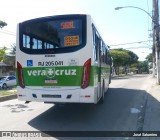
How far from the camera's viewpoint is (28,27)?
414 inches

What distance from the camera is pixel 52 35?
10156 mm

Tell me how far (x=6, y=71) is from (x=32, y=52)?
4255cm

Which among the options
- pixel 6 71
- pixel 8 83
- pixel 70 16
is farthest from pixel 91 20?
pixel 6 71

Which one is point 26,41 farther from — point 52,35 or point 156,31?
point 156,31

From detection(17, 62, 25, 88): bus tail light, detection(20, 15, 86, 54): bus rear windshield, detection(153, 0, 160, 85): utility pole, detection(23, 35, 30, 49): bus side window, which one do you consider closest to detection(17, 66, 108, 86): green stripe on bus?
detection(17, 62, 25, 88): bus tail light

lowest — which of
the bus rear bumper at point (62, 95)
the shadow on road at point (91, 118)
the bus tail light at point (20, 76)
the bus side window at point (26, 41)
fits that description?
the shadow on road at point (91, 118)

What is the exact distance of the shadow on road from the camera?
9117 millimetres

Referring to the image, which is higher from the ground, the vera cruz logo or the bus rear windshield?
the bus rear windshield

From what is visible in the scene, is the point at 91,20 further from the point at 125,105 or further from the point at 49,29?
the point at 125,105

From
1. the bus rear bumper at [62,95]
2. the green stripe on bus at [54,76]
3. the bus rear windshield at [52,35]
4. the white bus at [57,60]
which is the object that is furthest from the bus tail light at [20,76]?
the bus rear windshield at [52,35]

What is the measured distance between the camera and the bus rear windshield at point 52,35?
981cm

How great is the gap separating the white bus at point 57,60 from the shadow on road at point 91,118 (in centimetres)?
73

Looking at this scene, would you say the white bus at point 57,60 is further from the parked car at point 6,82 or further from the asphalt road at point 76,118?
the parked car at point 6,82

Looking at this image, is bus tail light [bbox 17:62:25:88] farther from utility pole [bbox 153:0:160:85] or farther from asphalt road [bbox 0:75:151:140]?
utility pole [bbox 153:0:160:85]
